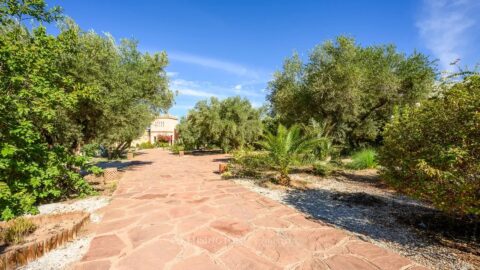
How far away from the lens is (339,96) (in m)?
11.6

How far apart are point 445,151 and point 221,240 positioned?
3.53 meters

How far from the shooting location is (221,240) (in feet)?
12.6

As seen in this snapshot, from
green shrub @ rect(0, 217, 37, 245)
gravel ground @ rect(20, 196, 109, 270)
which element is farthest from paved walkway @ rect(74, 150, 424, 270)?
green shrub @ rect(0, 217, 37, 245)

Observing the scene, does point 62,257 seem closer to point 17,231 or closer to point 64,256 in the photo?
point 64,256

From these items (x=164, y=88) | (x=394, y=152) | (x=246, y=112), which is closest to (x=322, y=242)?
(x=394, y=152)

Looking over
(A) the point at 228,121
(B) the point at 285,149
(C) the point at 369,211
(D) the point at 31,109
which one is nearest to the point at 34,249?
(D) the point at 31,109

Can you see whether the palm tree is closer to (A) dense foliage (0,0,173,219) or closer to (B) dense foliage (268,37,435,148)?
(B) dense foliage (268,37,435,148)

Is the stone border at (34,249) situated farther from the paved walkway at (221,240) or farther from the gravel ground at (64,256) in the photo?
the paved walkway at (221,240)

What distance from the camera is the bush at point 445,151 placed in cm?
319

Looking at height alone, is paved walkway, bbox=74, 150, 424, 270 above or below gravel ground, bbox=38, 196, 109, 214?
below

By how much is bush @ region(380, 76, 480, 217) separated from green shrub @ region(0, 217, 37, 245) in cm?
619

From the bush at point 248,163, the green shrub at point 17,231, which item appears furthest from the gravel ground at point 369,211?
the green shrub at point 17,231

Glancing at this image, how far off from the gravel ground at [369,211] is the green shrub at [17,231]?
5.10m

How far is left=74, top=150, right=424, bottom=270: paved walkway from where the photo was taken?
320cm
